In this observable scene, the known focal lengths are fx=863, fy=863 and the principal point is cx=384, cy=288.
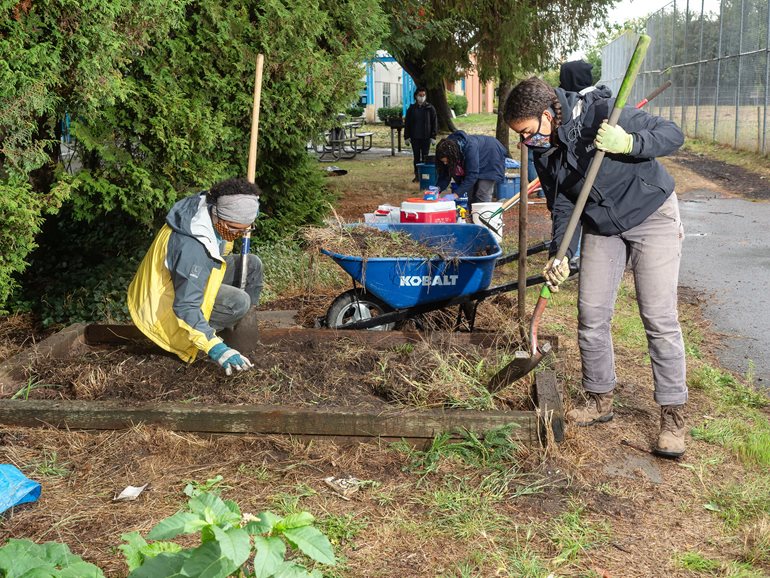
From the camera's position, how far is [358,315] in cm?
614

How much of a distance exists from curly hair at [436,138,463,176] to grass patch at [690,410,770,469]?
5.31 meters

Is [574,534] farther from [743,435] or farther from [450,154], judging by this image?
[450,154]

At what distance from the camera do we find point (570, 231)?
4.04m

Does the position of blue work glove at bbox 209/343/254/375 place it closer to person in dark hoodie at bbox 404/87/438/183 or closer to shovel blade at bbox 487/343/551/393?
shovel blade at bbox 487/343/551/393

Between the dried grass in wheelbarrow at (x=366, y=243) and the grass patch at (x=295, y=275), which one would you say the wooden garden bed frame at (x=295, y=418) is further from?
the grass patch at (x=295, y=275)

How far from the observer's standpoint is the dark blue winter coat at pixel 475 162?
31.5 ft

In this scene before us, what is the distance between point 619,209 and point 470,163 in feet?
18.2

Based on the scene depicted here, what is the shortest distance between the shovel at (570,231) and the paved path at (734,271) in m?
2.02

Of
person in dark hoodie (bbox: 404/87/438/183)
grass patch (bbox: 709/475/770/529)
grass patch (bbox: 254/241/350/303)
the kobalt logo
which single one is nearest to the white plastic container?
grass patch (bbox: 254/241/350/303)

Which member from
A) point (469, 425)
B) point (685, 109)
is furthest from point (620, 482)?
point (685, 109)

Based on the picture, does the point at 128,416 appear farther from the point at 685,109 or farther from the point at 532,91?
the point at 685,109

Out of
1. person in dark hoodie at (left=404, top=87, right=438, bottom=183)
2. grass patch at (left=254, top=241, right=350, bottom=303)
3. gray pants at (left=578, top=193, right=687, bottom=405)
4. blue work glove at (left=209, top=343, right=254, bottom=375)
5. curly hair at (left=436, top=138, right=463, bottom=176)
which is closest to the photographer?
gray pants at (left=578, top=193, right=687, bottom=405)

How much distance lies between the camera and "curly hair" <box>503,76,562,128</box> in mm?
3951

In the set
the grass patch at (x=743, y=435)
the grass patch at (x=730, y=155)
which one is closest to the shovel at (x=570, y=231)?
the grass patch at (x=743, y=435)
